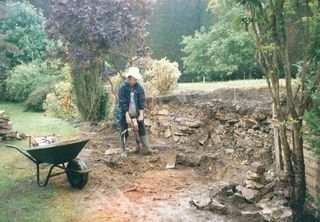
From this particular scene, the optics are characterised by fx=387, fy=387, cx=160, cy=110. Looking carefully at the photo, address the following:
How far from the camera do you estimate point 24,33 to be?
18.7 metres

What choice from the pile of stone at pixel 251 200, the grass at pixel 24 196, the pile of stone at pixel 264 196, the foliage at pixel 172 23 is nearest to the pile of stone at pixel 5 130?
the grass at pixel 24 196

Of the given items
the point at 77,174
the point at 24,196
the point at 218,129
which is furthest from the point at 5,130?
the point at 218,129

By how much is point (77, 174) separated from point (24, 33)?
14395 mm

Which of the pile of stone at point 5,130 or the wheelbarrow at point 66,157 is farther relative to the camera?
the pile of stone at point 5,130

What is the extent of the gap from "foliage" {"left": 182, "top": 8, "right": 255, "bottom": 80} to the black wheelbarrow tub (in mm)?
8041

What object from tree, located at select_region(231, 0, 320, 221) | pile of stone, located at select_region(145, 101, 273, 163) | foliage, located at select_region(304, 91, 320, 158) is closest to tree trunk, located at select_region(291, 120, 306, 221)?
tree, located at select_region(231, 0, 320, 221)

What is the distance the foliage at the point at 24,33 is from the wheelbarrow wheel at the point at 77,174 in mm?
13275

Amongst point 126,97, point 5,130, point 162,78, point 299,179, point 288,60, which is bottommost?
point 299,179

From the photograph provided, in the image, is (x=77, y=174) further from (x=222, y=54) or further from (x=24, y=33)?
(x=24, y=33)

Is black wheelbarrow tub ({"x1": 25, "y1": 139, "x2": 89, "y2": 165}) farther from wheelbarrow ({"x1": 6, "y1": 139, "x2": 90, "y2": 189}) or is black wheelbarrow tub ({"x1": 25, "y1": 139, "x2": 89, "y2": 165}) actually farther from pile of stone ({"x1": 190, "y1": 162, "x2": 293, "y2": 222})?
pile of stone ({"x1": 190, "y1": 162, "x2": 293, "y2": 222})

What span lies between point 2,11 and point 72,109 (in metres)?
5.08

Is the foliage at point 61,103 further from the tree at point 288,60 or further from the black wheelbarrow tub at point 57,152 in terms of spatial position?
the tree at point 288,60

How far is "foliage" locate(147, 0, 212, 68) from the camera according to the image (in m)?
18.6

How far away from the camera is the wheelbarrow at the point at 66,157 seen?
18.7ft
